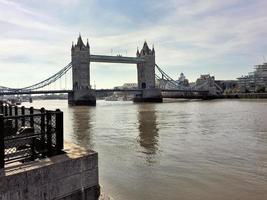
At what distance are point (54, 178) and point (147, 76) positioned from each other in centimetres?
11734

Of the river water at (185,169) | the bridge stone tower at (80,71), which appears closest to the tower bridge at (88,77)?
the bridge stone tower at (80,71)

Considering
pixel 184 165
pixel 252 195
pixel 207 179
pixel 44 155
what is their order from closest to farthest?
pixel 44 155 → pixel 252 195 → pixel 207 179 → pixel 184 165

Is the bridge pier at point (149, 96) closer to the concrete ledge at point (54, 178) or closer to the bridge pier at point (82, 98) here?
the bridge pier at point (82, 98)

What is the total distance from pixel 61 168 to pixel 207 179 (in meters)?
5.09

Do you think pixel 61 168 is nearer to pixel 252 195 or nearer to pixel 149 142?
pixel 252 195

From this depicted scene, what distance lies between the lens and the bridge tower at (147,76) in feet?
375

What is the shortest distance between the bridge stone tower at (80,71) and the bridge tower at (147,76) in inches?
754

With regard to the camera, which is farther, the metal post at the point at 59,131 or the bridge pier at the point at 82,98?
the bridge pier at the point at 82,98

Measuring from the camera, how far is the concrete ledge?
5422mm

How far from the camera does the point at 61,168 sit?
602cm

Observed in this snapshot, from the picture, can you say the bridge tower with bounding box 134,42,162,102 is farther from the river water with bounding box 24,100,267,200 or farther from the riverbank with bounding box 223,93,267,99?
the river water with bounding box 24,100,267,200

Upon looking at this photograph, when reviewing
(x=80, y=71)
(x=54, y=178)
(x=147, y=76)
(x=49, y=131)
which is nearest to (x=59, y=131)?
(x=49, y=131)

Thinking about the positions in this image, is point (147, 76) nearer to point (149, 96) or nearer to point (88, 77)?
point (149, 96)

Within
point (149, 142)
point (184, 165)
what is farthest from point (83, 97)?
point (184, 165)
